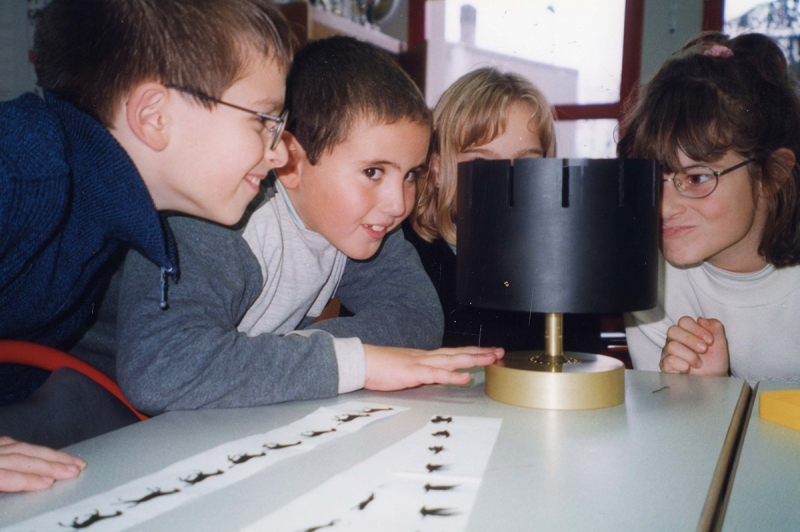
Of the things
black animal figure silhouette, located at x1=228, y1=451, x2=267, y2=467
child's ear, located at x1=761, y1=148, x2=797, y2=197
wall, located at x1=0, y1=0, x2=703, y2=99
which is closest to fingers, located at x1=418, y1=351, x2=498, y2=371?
black animal figure silhouette, located at x1=228, y1=451, x2=267, y2=467

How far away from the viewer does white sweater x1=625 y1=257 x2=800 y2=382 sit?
1327mm

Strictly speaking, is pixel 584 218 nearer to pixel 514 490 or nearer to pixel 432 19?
pixel 514 490

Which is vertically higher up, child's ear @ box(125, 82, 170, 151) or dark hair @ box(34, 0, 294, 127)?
dark hair @ box(34, 0, 294, 127)

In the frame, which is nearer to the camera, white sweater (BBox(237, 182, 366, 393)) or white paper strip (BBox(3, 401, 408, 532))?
white paper strip (BBox(3, 401, 408, 532))

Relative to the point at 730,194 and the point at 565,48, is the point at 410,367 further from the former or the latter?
the point at 565,48

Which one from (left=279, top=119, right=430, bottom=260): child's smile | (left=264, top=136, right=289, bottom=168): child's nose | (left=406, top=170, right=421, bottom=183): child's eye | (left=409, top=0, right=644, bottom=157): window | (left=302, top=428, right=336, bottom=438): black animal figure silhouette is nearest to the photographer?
(left=302, top=428, right=336, bottom=438): black animal figure silhouette

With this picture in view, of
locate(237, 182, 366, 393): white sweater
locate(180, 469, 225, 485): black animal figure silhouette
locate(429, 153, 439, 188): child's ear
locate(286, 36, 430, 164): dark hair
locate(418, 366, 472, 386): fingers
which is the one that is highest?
locate(286, 36, 430, 164): dark hair

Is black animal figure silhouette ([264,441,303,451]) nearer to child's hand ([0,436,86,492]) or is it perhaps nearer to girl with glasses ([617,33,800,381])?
child's hand ([0,436,86,492])

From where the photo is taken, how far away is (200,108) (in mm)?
885

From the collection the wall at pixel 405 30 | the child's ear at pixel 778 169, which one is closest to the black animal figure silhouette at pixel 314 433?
the child's ear at pixel 778 169

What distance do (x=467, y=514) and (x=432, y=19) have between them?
4.16 m

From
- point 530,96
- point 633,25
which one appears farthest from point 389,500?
point 633,25

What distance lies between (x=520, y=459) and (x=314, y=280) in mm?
691

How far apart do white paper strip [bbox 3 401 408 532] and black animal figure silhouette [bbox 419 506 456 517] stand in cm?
16
